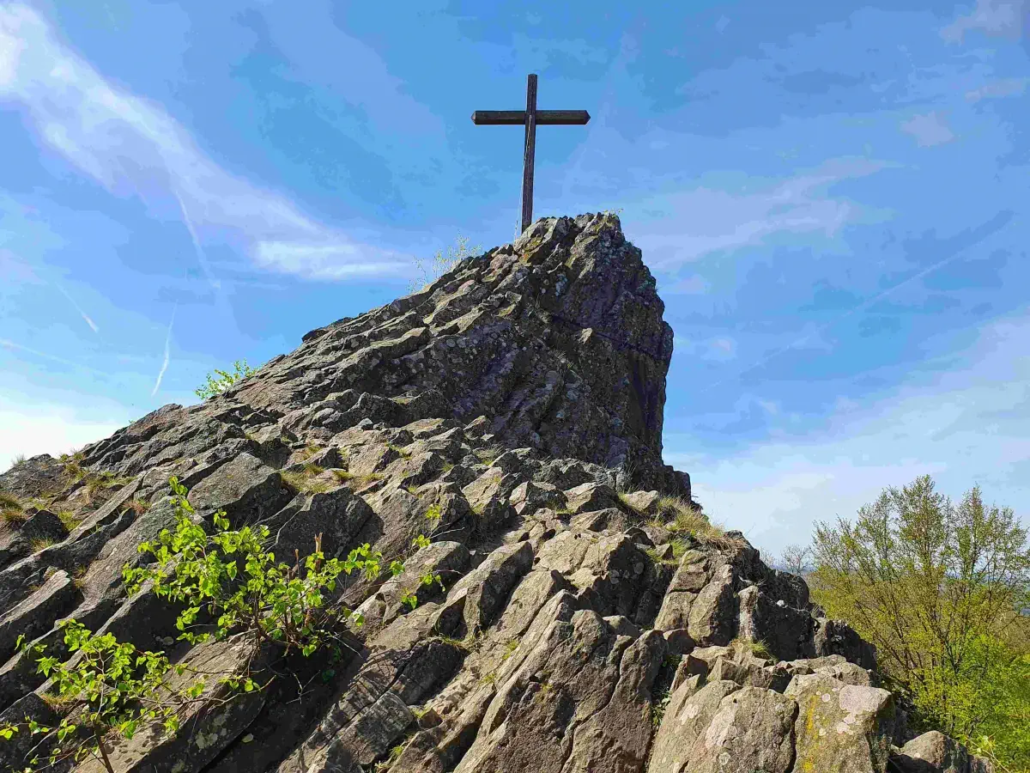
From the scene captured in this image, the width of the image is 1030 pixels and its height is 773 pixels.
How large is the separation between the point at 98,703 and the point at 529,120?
109 ft

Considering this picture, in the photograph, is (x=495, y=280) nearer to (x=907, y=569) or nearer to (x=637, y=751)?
(x=907, y=569)

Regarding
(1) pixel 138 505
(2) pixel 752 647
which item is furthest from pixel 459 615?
(1) pixel 138 505

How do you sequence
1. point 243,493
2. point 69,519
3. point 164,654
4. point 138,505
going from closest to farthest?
point 164,654 < point 243,493 < point 138,505 < point 69,519

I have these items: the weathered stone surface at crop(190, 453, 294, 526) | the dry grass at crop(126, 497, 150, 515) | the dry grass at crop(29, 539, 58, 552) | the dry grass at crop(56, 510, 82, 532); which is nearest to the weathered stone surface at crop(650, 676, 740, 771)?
the weathered stone surface at crop(190, 453, 294, 526)

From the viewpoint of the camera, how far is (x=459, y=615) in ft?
38.0

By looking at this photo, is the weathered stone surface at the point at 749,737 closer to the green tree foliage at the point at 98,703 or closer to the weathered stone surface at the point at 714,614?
the weathered stone surface at the point at 714,614

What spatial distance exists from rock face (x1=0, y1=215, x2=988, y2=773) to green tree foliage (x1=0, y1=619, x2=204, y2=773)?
1.00 ft

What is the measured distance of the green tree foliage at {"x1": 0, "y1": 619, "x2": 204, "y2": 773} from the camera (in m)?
9.51

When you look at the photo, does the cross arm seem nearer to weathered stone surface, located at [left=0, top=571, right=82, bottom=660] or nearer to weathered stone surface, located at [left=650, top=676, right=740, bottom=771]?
weathered stone surface, located at [left=0, top=571, right=82, bottom=660]

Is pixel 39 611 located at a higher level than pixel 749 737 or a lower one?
higher

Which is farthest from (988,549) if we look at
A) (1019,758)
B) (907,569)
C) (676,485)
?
(676,485)

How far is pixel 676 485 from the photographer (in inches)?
1198

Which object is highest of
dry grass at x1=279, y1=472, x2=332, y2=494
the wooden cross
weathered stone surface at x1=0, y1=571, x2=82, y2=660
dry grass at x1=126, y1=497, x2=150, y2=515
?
the wooden cross

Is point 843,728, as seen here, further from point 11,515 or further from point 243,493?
point 11,515
